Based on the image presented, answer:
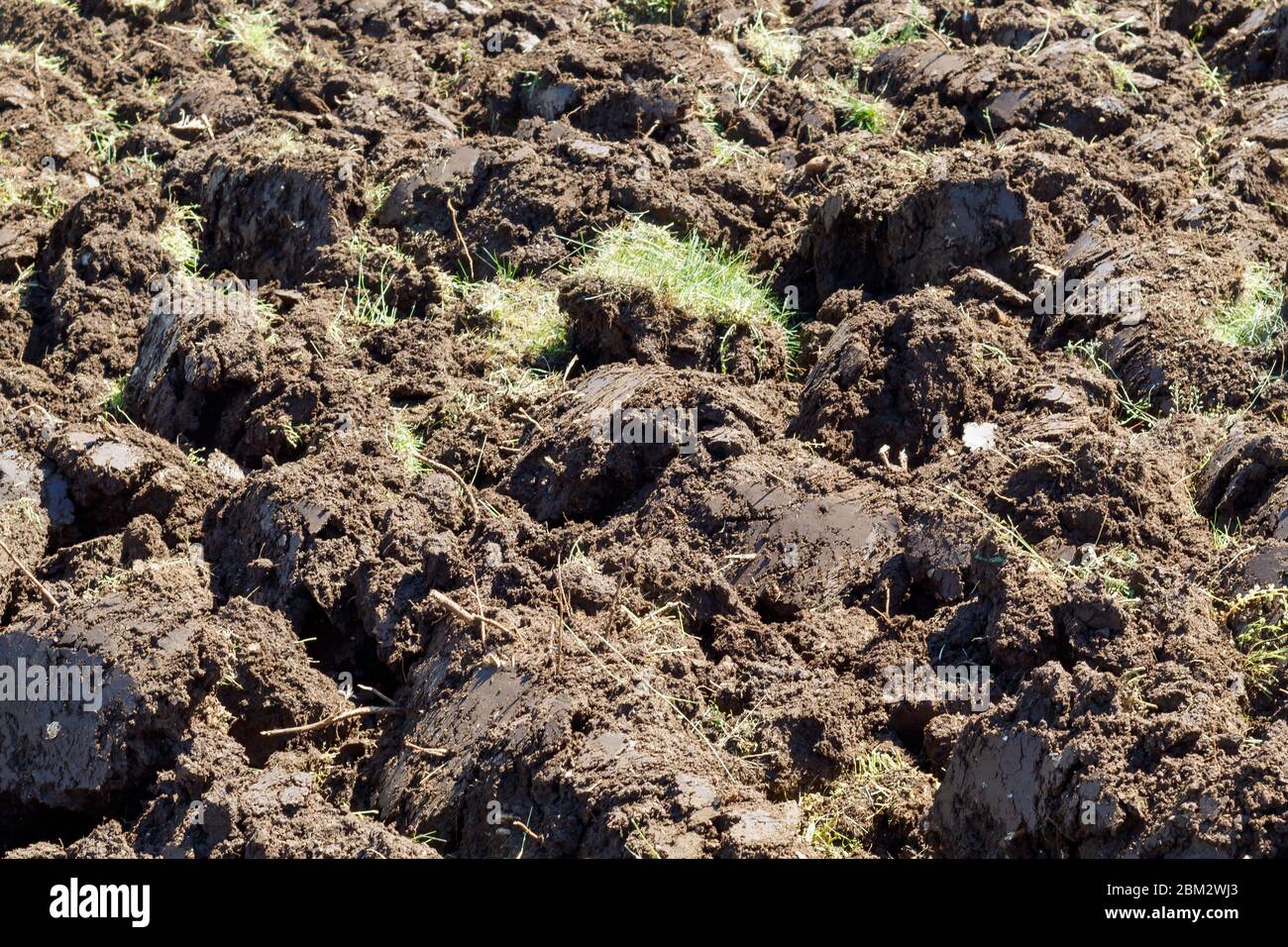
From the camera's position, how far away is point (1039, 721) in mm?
3508

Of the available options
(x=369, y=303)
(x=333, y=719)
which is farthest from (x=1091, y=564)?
(x=369, y=303)

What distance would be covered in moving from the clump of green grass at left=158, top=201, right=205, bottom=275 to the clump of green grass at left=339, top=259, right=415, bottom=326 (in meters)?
0.74

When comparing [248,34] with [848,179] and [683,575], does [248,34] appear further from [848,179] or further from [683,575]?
[683,575]

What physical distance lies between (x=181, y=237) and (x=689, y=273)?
215 centimetres

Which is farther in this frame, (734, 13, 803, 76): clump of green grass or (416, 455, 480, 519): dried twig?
(734, 13, 803, 76): clump of green grass

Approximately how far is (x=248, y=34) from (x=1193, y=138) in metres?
4.30

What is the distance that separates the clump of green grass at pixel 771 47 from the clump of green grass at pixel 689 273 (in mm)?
1394

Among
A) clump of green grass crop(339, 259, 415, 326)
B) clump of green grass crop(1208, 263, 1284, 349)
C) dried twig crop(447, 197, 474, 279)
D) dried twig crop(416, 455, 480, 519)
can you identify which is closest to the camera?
dried twig crop(416, 455, 480, 519)

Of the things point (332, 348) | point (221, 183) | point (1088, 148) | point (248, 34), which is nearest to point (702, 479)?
point (332, 348)

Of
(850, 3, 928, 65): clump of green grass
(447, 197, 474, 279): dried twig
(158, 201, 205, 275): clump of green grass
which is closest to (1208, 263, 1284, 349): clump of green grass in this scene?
(850, 3, 928, 65): clump of green grass

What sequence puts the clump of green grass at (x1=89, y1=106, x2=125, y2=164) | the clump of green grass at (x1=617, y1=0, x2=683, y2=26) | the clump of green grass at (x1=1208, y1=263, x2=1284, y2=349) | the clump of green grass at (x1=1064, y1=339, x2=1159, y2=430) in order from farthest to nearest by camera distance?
the clump of green grass at (x1=617, y1=0, x2=683, y2=26) → the clump of green grass at (x1=89, y1=106, x2=125, y2=164) → the clump of green grass at (x1=1208, y1=263, x2=1284, y2=349) → the clump of green grass at (x1=1064, y1=339, x2=1159, y2=430)

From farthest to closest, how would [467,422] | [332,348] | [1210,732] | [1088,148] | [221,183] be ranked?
[221,183] < [1088,148] < [332,348] < [467,422] < [1210,732]

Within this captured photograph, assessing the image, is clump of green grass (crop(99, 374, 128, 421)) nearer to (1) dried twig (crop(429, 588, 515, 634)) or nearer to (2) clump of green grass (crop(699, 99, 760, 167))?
(1) dried twig (crop(429, 588, 515, 634))

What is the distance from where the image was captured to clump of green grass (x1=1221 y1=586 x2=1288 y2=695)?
364 cm
